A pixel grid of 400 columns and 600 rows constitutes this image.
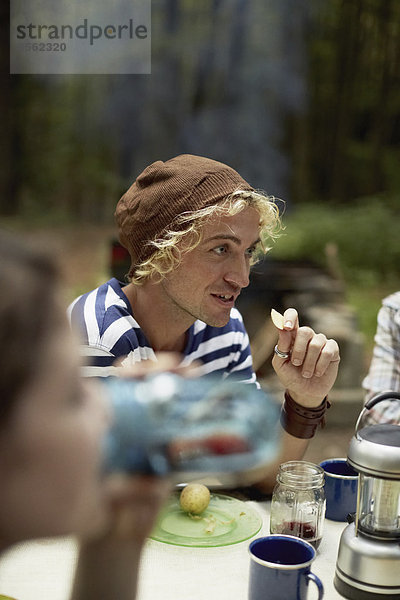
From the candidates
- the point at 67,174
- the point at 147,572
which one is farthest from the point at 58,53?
the point at 147,572

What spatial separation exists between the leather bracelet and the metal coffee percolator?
0.73 ft

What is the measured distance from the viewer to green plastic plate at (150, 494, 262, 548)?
102 cm

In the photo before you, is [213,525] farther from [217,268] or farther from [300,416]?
[217,268]

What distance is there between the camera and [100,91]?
16.1ft

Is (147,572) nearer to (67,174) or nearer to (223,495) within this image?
(223,495)

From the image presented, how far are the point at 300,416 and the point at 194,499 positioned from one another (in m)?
0.26

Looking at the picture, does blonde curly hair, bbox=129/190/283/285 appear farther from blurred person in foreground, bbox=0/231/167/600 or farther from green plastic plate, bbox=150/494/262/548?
blurred person in foreground, bbox=0/231/167/600

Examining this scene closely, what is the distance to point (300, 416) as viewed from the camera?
3.92 ft

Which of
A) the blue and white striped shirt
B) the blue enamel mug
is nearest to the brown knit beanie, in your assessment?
the blue and white striped shirt

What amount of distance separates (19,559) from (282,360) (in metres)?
0.56

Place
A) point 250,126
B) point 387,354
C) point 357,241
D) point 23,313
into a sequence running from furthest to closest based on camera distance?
1. point 357,241
2. point 250,126
3. point 387,354
4. point 23,313

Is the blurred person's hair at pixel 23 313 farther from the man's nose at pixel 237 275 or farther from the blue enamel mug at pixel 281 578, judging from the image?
the man's nose at pixel 237 275

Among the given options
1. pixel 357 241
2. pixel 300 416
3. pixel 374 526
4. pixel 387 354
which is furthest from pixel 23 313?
pixel 357 241

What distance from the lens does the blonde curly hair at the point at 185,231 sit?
1.31 meters
